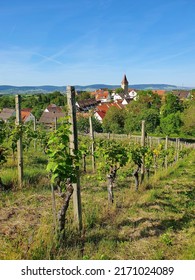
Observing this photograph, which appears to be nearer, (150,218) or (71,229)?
(71,229)

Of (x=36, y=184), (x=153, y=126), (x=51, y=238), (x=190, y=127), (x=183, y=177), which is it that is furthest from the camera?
(x=153, y=126)

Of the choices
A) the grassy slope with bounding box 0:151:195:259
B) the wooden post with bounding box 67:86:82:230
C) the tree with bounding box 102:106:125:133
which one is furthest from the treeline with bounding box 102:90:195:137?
the wooden post with bounding box 67:86:82:230

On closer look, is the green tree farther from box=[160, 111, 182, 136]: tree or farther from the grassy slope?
the grassy slope

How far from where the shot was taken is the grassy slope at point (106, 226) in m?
4.13

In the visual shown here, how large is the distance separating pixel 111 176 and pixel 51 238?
2.67m

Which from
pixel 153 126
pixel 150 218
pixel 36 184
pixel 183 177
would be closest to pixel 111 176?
pixel 150 218

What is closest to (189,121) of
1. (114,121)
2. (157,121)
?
(157,121)

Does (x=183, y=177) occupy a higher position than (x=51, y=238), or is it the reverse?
(x=51, y=238)

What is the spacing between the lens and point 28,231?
15.7 feet

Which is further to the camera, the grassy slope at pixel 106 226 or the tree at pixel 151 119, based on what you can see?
the tree at pixel 151 119

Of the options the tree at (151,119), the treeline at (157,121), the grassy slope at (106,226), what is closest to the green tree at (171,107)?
the treeline at (157,121)

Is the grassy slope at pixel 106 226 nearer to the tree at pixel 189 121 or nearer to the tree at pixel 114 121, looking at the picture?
the tree at pixel 189 121
